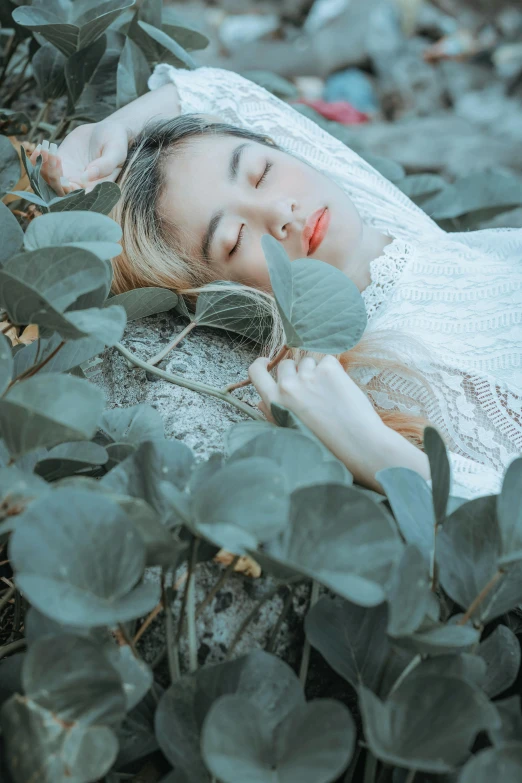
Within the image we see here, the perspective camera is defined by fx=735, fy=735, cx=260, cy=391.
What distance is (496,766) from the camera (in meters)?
0.31

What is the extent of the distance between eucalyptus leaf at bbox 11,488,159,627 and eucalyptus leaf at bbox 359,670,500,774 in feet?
0.39

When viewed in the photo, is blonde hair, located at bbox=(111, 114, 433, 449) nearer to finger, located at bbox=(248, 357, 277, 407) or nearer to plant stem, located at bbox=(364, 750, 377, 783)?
finger, located at bbox=(248, 357, 277, 407)

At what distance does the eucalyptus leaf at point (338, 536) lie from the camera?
359 mm

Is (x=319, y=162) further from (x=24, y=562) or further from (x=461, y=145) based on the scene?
(x=461, y=145)

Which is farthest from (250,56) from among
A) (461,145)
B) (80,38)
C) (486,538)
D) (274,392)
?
(486,538)

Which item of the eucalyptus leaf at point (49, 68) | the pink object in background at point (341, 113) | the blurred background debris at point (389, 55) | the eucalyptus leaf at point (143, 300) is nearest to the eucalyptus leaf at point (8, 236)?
the eucalyptus leaf at point (143, 300)

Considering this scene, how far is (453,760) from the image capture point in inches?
13.0

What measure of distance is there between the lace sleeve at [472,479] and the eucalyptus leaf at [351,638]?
0.72ft

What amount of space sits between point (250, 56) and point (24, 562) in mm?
3996

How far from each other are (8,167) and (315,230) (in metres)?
0.43

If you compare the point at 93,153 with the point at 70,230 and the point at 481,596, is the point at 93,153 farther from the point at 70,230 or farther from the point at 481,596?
the point at 481,596

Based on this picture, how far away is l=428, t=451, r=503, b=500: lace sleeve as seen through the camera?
641 millimetres

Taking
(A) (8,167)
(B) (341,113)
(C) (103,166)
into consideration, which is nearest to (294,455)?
(A) (8,167)

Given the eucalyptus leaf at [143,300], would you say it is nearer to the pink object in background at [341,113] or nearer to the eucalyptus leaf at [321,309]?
the eucalyptus leaf at [321,309]
